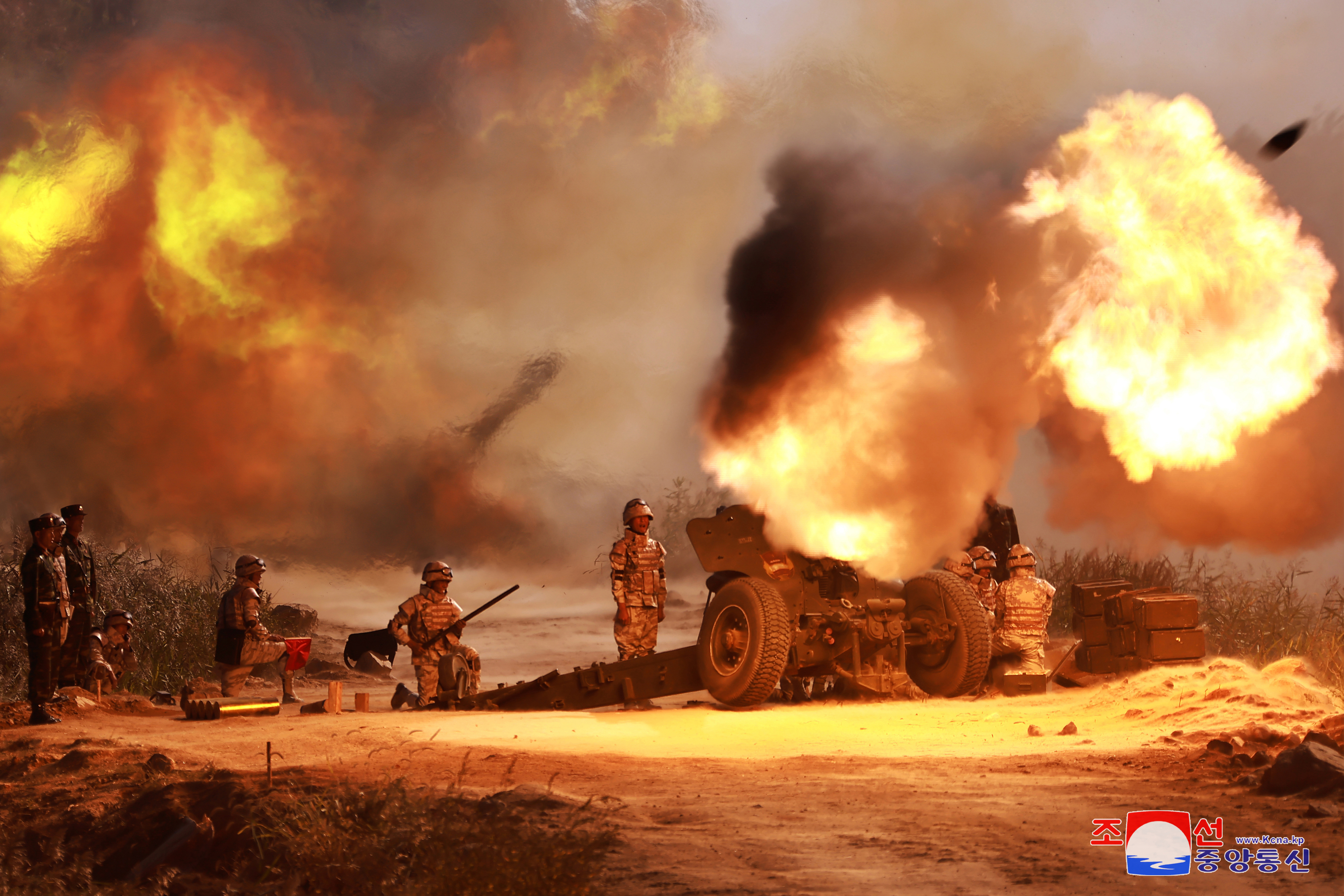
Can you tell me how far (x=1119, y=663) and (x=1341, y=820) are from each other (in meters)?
6.19

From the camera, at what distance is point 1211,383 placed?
441 inches

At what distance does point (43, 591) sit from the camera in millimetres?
10750

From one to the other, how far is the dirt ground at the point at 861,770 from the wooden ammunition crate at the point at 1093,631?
19.8 inches

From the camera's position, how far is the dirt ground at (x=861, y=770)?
5.25 metres

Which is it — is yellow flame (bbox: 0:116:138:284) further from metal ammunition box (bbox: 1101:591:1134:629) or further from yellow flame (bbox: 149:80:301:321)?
metal ammunition box (bbox: 1101:591:1134:629)

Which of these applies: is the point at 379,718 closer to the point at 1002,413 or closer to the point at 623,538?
the point at 623,538

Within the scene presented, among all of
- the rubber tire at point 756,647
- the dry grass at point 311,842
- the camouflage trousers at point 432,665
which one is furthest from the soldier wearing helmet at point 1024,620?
the dry grass at point 311,842

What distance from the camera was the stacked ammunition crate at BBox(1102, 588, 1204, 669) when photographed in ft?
37.8

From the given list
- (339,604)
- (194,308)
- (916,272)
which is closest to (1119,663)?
(916,272)

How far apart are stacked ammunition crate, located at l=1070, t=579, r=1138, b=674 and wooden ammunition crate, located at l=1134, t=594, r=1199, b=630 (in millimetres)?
395

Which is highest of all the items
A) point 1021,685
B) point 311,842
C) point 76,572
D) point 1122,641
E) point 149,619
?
point 76,572

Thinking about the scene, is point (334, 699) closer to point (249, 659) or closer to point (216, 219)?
point (249, 659)

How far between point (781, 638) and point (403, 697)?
4745mm

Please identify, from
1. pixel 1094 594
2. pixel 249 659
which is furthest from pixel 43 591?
pixel 1094 594
